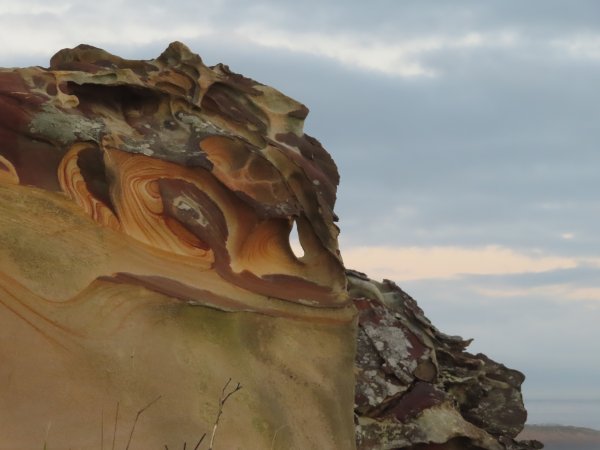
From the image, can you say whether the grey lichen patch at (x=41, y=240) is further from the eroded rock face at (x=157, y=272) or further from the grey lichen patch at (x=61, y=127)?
the grey lichen patch at (x=61, y=127)

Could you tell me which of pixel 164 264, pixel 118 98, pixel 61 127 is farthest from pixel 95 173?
pixel 118 98

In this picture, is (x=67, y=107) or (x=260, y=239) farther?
(x=260, y=239)

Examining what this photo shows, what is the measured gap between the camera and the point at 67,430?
5.57 metres

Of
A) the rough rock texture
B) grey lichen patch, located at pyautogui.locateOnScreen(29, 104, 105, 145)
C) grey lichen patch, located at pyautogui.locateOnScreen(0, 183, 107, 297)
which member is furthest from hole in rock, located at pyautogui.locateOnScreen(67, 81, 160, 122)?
the rough rock texture

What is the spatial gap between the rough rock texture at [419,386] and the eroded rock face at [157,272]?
1951 mm

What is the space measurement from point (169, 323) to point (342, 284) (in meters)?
1.50

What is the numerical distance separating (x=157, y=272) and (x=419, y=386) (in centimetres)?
365

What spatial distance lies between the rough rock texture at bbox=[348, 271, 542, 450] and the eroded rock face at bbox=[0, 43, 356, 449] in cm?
195

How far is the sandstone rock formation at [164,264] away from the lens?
18.6 ft

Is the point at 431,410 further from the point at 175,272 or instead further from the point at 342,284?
the point at 175,272

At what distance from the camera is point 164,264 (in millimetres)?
6203

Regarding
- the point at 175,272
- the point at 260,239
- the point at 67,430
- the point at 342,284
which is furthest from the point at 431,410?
the point at 67,430

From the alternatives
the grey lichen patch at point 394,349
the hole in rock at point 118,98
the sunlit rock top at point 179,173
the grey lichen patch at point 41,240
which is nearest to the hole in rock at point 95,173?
the sunlit rock top at point 179,173

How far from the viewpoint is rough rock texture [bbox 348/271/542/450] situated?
874cm
